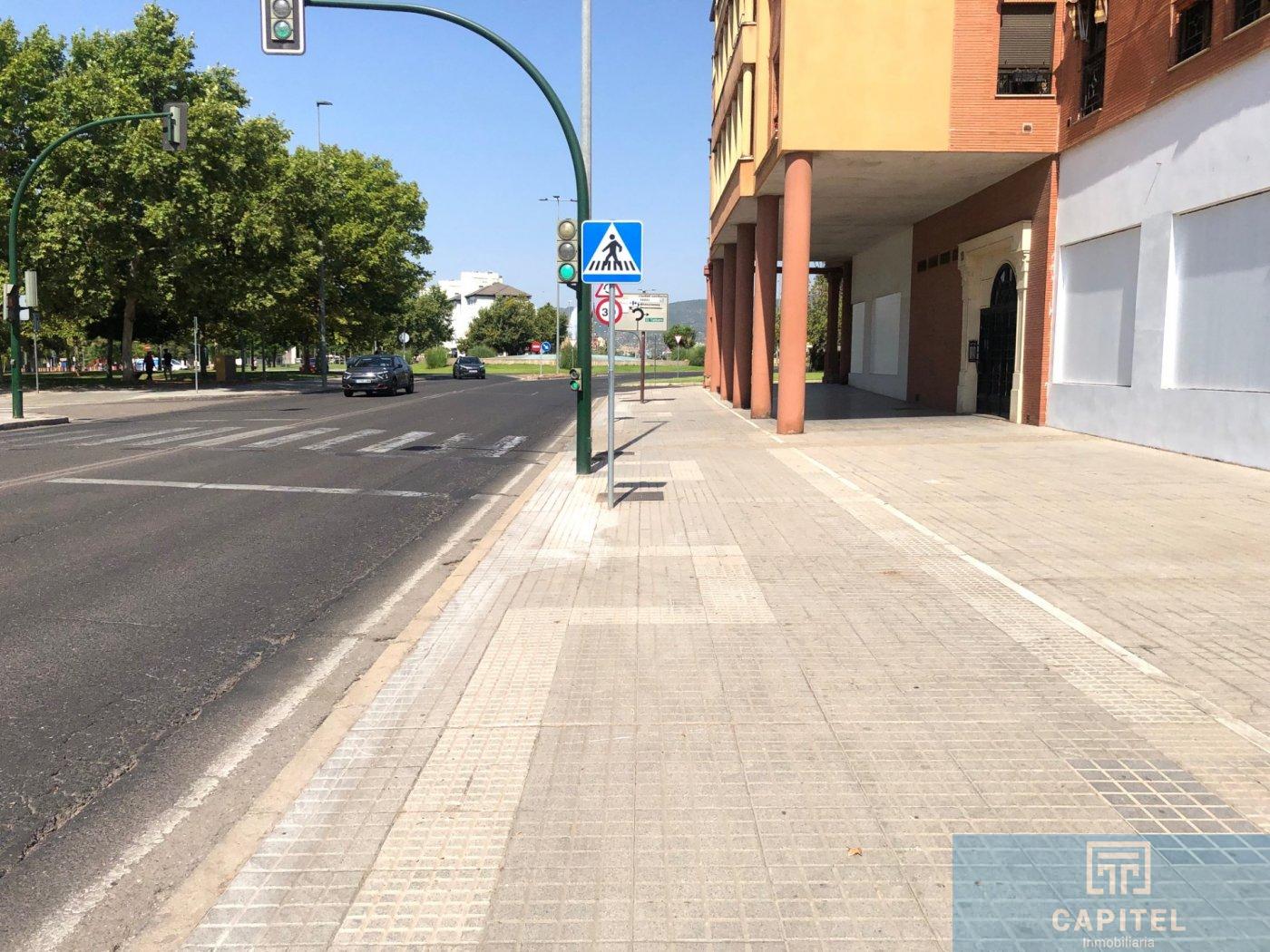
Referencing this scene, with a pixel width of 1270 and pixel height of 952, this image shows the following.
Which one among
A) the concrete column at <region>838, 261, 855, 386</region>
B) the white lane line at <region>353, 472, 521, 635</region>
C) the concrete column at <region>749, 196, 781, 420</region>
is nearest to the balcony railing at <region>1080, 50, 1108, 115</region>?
the concrete column at <region>749, 196, 781, 420</region>

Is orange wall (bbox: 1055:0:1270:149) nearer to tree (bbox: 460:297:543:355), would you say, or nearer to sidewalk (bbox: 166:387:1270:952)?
sidewalk (bbox: 166:387:1270:952)

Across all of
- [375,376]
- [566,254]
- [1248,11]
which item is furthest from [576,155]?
[375,376]

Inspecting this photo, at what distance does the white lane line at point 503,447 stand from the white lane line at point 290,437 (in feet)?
12.4

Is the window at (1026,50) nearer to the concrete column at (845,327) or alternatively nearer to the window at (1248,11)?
the window at (1248,11)

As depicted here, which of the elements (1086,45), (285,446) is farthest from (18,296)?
(1086,45)

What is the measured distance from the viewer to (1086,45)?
59.7ft

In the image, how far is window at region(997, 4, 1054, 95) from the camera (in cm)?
1912

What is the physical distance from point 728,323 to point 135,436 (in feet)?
66.7

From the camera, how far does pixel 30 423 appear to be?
2289cm

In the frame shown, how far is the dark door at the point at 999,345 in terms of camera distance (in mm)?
21688

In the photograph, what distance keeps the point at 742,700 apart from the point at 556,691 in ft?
3.02

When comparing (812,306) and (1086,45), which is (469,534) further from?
(812,306)

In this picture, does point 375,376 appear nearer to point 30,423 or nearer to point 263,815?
point 30,423

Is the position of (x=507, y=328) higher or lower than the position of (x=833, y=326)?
higher
